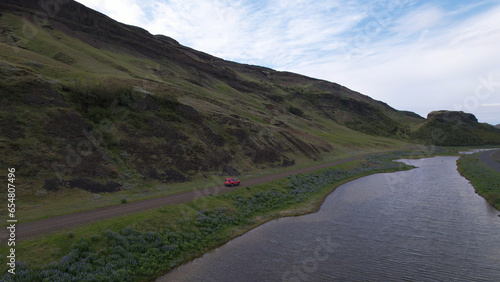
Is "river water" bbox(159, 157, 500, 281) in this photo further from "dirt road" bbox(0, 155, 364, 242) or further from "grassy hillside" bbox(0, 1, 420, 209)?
"grassy hillside" bbox(0, 1, 420, 209)

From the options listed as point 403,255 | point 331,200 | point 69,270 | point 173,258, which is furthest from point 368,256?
point 69,270

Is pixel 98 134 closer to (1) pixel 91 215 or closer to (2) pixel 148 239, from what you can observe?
(1) pixel 91 215

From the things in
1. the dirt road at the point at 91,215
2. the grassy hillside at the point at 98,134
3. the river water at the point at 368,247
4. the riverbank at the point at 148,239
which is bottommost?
the river water at the point at 368,247

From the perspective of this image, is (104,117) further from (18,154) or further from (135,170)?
(18,154)

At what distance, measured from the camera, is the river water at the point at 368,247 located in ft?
Answer: 56.9

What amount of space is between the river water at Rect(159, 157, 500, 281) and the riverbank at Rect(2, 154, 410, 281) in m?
1.60

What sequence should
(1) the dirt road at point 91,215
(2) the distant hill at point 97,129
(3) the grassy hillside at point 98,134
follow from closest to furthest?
(1) the dirt road at point 91,215, (3) the grassy hillside at point 98,134, (2) the distant hill at point 97,129

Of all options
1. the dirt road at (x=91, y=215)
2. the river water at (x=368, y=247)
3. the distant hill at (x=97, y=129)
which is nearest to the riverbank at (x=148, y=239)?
the dirt road at (x=91, y=215)

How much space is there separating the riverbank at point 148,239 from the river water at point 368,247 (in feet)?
5.25

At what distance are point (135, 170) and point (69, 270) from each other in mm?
20109

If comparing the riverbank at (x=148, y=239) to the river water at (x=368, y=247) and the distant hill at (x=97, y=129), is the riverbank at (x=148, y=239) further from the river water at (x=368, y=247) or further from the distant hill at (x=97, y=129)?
the distant hill at (x=97, y=129)

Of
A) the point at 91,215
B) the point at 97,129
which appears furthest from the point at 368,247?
the point at 97,129

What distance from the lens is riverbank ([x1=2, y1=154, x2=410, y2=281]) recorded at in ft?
50.9

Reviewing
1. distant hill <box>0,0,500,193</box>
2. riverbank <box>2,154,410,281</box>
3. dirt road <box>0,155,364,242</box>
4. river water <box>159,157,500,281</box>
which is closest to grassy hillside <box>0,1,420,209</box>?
distant hill <box>0,0,500,193</box>
